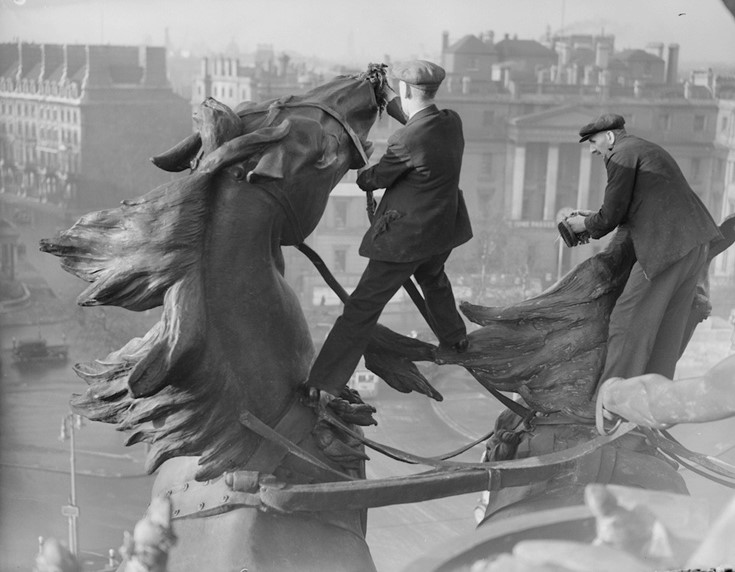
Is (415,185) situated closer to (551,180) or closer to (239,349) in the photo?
(239,349)

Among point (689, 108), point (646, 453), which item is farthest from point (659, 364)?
point (689, 108)

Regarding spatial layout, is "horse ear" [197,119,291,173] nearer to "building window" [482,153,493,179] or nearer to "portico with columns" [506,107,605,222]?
"portico with columns" [506,107,605,222]

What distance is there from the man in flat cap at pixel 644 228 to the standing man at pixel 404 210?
391 mm

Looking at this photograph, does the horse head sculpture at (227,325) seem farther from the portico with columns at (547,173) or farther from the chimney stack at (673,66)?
the portico with columns at (547,173)

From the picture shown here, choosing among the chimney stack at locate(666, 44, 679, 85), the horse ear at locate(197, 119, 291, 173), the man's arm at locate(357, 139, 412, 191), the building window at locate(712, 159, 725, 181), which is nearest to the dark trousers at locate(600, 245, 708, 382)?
the man's arm at locate(357, 139, 412, 191)

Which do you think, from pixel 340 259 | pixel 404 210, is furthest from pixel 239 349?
pixel 340 259

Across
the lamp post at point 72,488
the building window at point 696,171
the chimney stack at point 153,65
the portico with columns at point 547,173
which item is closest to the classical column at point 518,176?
the portico with columns at point 547,173

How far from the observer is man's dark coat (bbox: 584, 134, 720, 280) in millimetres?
2518

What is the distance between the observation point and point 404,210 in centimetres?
236

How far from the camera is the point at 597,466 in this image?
100.0 inches

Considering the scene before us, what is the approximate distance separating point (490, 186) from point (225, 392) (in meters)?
9.65

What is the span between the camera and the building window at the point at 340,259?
7.53 metres

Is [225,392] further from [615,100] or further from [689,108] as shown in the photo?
[615,100]

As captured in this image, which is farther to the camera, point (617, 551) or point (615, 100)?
point (615, 100)
